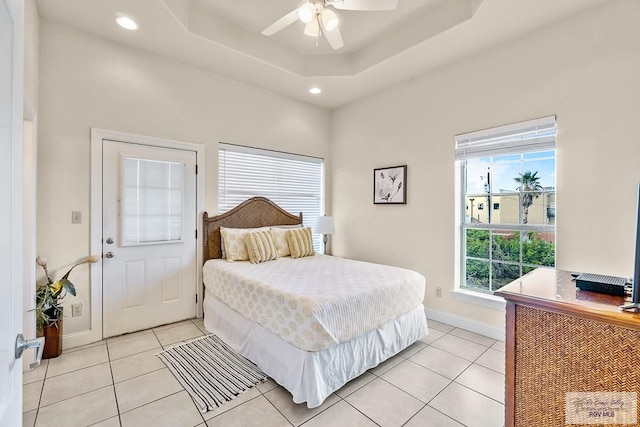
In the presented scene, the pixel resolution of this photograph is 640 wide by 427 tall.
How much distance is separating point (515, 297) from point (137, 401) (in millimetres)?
2404

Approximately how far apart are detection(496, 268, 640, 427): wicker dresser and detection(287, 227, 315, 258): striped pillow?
262 cm

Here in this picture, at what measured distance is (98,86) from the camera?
286 centimetres

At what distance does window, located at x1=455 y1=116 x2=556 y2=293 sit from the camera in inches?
109

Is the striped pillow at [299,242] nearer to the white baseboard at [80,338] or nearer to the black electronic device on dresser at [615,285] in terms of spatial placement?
the white baseboard at [80,338]

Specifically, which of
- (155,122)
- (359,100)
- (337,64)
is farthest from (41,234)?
(359,100)

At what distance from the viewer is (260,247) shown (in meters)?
3.39

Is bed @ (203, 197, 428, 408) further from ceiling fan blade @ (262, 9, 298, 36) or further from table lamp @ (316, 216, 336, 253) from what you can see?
ceiling fan blade @ (262, 9, 298, 36)

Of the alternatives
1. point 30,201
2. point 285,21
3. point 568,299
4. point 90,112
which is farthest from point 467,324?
point 90,112

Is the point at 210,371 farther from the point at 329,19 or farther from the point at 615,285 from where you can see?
the point at 329,19

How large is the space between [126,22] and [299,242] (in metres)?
2.83

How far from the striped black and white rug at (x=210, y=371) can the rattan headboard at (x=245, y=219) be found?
1.10 metres

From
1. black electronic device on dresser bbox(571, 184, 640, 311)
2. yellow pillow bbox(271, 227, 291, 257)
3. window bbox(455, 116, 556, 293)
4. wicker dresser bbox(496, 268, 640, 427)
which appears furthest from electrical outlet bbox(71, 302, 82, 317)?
window bbox(455, 116, 556, 293)

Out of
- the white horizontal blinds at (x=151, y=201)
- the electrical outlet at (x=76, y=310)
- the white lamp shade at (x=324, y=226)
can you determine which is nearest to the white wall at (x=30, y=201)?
the electrical outlet at (x=76, y=310)

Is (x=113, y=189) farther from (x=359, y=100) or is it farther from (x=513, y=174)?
(x=513, y=174)
